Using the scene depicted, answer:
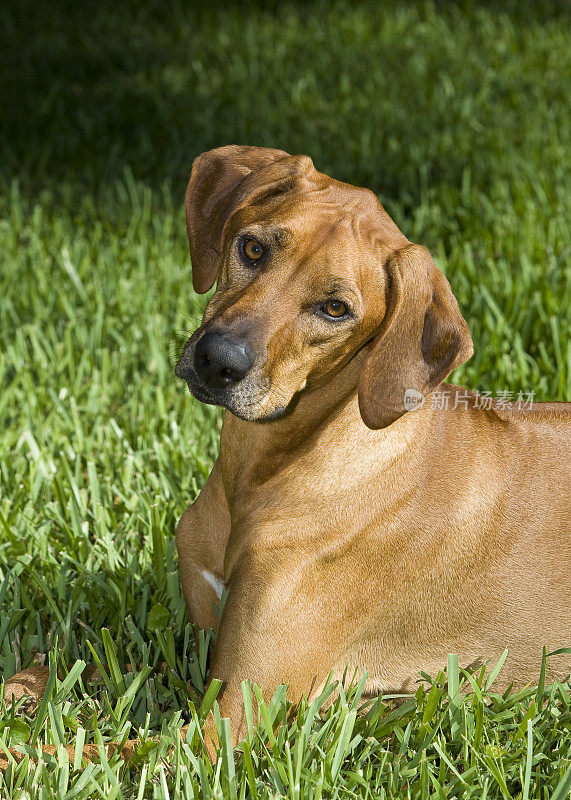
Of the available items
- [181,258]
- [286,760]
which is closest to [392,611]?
[286,760]

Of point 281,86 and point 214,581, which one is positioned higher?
point 281,86

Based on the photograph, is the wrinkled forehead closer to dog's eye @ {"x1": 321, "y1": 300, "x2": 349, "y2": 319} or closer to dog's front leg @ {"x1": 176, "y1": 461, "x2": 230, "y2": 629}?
dog's eye @ {"x1": 321, "y1": 300, "x2": 349, "y2": 319}

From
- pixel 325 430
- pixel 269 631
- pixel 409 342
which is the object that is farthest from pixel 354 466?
pixel 269 631

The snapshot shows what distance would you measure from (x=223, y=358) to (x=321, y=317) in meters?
0.29

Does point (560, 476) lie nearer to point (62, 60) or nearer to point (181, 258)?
point (181, 258)

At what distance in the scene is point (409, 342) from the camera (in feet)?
9.23

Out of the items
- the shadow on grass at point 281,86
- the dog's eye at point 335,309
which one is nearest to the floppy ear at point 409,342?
the dog's eye at point 335,309

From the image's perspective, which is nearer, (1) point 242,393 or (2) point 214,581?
(1) point 242,393

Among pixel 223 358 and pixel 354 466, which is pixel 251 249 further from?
pixel 354 466

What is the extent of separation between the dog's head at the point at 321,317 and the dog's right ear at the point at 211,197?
32cm

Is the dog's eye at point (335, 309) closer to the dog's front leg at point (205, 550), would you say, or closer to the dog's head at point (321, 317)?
the dog's head at point (321, 317)

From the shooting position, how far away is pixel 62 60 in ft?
34.4

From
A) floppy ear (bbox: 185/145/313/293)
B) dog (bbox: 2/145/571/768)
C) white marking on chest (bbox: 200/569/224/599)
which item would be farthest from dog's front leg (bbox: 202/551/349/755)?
floppy ear (bbox: 185/145/313/293)

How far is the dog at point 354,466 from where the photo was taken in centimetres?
279
